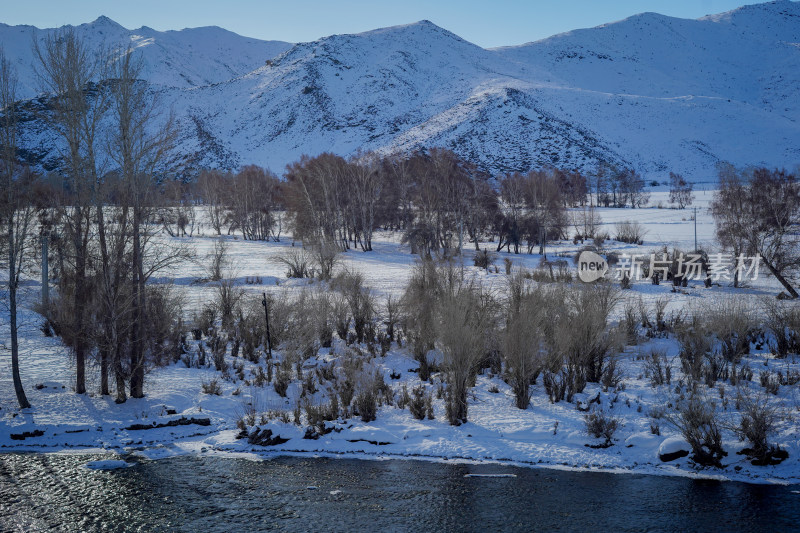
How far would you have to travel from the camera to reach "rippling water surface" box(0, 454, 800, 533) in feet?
32.4

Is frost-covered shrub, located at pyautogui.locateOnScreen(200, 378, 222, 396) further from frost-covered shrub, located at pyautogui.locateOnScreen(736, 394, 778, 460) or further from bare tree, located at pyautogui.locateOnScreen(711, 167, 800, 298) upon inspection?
bare tree, located at pyautogui.locateOnScreen(711, 167, 800, 298)

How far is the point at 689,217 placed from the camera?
6450cm

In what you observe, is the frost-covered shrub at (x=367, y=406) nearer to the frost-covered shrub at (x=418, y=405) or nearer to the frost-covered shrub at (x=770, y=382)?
the frost-covered shrub at (x=418, y=405)

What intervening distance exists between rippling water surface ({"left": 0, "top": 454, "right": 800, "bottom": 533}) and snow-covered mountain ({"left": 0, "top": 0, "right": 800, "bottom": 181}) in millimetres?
97785

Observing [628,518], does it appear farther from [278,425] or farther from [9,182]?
[9,182]

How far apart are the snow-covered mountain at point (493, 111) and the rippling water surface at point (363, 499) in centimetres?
9778

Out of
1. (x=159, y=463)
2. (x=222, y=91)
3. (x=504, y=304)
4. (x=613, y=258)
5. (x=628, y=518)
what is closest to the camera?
(x=628, y=518)

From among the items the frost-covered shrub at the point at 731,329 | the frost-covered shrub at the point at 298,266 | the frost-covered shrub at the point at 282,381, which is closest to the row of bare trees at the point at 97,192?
the frost-covered shrub at the point at 282,381

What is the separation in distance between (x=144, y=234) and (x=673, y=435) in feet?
42.9

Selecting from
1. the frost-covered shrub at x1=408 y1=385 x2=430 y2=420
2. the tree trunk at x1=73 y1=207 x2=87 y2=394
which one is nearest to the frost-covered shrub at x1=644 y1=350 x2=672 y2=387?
the frost-covered shrub at x1=408 y1=385 x2=430 y2=420

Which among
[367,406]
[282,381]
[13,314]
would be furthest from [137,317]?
[367,406]

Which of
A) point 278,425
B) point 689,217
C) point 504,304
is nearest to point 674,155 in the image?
point 689,217

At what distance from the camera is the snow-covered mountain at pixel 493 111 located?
119 metres

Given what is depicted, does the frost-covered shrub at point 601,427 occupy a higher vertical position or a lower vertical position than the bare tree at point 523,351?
lower
